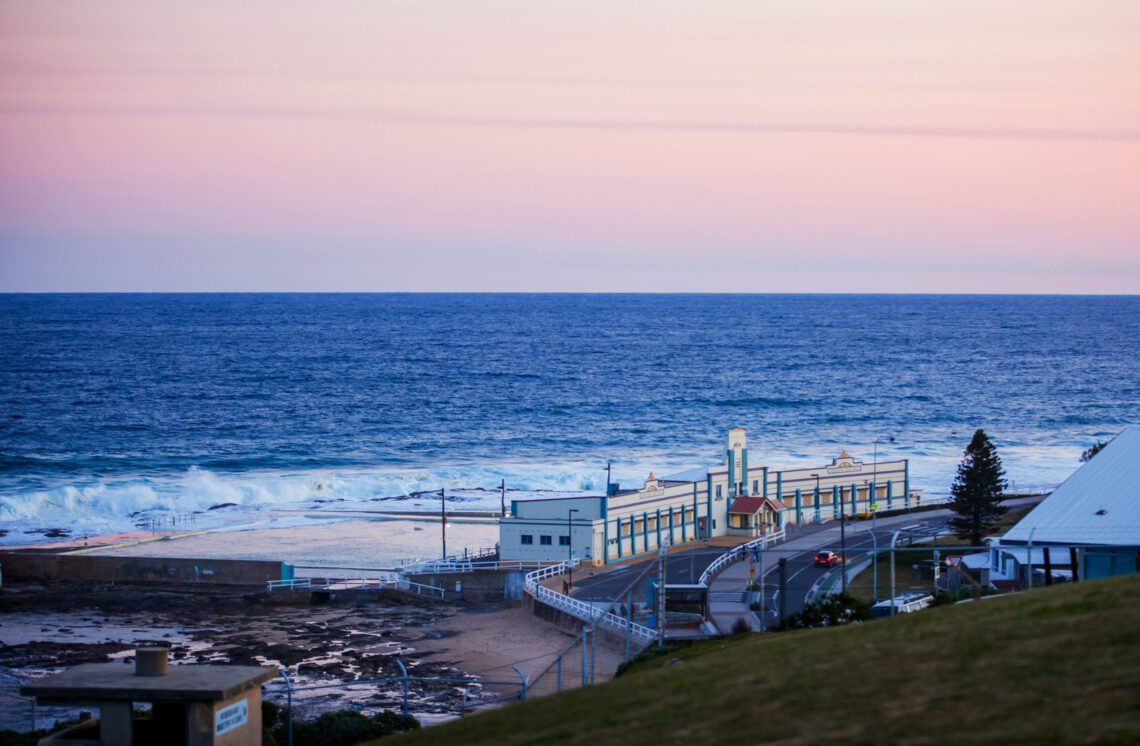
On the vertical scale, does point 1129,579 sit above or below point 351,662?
above

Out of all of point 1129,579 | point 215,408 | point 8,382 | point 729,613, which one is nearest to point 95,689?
point 1129,579

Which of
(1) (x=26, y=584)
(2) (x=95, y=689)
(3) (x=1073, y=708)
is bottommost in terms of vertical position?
(1) (x=26, y=584)

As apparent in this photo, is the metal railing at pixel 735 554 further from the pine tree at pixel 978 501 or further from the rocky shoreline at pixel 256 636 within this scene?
the rocky shoreline at pixel 256 636

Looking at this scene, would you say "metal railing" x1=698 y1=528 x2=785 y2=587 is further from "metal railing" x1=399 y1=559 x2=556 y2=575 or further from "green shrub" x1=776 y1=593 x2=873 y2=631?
"green shrub" x1=776 y1=593 x2=873 y2=631

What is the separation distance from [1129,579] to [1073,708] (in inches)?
287

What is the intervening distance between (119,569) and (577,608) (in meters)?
23.6

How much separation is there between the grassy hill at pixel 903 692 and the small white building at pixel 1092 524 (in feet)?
46.5

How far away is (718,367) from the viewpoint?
545 feet

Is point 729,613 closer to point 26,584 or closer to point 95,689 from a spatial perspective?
point 95,689

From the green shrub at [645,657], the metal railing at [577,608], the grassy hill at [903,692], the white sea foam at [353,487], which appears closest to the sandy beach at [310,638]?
the metal railing at [577,608]

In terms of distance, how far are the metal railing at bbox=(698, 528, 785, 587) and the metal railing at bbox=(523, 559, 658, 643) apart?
5.85m

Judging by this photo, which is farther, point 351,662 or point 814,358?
point 814,358

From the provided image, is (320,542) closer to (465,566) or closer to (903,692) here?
(465,566)

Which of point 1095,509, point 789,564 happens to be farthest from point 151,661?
point 789,564
